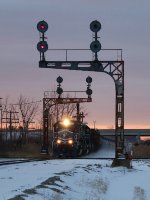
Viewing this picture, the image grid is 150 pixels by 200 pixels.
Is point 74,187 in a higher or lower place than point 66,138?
lower

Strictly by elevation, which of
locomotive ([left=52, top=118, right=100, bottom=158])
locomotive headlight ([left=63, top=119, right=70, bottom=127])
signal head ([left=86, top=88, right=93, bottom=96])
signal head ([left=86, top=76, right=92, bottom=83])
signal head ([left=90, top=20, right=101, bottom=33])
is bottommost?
locomotive ([left=52, top=118, right=100, bottom=158])

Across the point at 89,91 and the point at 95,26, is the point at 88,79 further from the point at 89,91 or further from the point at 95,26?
the point at 95,26

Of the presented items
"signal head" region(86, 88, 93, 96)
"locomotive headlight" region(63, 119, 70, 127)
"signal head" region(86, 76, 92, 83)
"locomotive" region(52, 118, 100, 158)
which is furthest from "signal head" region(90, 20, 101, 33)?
"signal head" region(86, 88, 93, 96)

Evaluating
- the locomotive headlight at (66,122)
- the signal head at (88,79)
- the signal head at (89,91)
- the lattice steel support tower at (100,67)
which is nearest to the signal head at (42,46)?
the lattice steel support tower at (100,67)

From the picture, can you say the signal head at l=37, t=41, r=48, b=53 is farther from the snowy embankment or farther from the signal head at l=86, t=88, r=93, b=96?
the signal head at l=86, t=88, r=93, b=96

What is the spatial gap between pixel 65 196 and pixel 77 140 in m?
30.5

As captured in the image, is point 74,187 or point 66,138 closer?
point 74,187

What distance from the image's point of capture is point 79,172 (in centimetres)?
2583

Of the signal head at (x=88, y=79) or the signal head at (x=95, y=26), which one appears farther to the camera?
the signal head at (x=88, y=79)

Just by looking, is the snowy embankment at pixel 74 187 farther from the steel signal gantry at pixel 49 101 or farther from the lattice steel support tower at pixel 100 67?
the steel signal gantry at pixel 49 101

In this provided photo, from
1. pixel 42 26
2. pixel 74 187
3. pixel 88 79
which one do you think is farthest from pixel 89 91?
pixel 74 187

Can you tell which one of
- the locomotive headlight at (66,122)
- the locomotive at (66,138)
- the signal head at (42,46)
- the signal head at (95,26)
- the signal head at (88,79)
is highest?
the signal head at (95,26)

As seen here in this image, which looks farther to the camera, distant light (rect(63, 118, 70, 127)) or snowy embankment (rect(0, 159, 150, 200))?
distant light (rect(63, 118, 70, 127))

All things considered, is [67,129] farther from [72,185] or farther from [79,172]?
[72,185]
